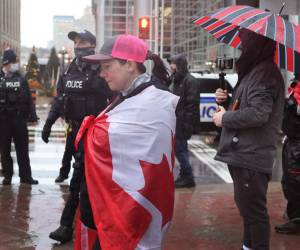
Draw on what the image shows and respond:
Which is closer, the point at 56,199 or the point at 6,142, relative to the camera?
the point at 56,199

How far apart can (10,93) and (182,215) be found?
3.29 metres

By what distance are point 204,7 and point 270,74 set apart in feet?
110

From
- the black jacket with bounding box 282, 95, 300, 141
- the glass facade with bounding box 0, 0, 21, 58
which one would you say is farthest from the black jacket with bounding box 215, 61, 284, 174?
the glass facade with bounding box 0, 0, 21, 58

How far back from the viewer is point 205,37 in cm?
3622

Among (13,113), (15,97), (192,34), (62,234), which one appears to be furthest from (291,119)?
(192,34)

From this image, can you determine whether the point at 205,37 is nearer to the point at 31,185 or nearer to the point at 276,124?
the point at 31,185

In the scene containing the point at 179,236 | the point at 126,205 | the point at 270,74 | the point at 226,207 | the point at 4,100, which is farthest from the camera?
the point at 4,100

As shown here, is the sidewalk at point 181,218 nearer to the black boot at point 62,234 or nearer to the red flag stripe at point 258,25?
the black boot at point 62,234

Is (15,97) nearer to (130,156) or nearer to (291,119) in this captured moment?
(291,119)

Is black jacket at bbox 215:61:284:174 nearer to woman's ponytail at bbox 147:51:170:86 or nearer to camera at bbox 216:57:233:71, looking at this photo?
woman's ponytail at bbox 147:51:170:86

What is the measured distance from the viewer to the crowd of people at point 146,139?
3.01m

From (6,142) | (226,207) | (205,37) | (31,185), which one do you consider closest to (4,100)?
(6,142)

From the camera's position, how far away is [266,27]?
362cm

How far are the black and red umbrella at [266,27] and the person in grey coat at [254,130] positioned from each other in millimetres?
167
